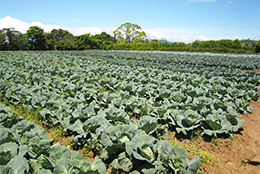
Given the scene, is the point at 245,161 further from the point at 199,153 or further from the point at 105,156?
the point at 105,156

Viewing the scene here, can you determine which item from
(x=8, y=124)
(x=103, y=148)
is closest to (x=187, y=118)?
(x=103, y=148)

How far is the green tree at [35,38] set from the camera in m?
51.1

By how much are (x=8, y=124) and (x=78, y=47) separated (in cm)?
5490

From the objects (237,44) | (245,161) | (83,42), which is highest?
(83,42)

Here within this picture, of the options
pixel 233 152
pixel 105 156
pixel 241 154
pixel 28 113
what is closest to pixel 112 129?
pixel 105 156

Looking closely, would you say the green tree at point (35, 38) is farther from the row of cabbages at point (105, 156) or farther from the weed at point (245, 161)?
the weed at point (245, 161)

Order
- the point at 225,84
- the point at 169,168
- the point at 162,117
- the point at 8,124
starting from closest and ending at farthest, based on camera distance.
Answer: the point at 169,168, the point at 8,124, the point at 162,117, the point at 225,84

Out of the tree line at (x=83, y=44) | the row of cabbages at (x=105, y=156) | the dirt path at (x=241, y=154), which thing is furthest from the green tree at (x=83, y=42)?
the dirt path at (x=241, y=154)

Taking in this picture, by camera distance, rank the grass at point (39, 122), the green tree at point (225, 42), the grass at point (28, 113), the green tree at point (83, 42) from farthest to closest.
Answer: the green tree at point (83, 42), the green tree at point (225, 42), the grass at point (28, 113), the grass at point (39, 122)

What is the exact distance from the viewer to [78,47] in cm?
5319

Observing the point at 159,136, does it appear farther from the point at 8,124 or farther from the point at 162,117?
the point at 8,124

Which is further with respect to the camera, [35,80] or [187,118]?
[35,80]

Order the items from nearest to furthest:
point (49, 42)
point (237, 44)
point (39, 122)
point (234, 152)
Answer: point (234, 152) → point (39, 122) → point (237, 44) → point (49, 42)

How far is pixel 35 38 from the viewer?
51.3 metres
